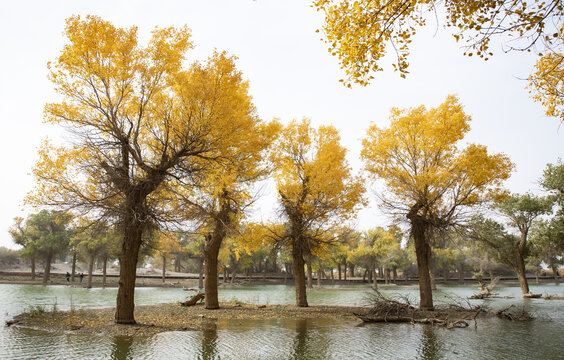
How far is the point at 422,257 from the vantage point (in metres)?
17.5

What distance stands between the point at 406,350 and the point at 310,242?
10320 millimetres

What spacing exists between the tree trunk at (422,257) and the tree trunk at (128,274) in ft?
42.6

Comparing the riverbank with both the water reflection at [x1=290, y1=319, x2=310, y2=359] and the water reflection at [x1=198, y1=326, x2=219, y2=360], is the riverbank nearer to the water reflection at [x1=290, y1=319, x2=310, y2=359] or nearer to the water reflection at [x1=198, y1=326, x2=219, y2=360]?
the water reflection at [x1=198, y1=326, x2=219, y2=360]

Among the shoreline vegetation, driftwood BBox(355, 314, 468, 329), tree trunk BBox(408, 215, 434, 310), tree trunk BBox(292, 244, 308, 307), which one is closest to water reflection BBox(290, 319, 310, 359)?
the shoreline vegetation

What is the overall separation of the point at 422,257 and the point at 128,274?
45.6ft

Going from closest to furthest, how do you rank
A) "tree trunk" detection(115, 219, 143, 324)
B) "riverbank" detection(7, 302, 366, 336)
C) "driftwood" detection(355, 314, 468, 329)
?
"riverbank" detection(7, 302, 366, 336), "tree trunk" detection(115, 219, 143, 324), "driftwood" detection(355, 314, 468, 329)

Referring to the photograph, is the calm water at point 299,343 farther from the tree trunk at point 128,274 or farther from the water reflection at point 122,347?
the tree trunk at point 128,274

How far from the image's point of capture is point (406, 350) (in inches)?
364

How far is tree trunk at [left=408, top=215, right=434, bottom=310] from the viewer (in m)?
17.2

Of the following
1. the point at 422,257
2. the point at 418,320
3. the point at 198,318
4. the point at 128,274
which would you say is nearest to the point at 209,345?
the point at 128,274

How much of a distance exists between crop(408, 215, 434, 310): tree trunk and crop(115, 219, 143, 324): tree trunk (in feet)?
42.6

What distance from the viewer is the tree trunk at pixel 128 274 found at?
11445 millimetres

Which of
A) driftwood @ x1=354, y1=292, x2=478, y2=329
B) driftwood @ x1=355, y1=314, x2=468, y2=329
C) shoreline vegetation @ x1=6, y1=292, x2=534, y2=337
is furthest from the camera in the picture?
driftwood @ x1=354, y1=292, x2=478, y2=329

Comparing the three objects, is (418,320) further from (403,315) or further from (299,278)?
(299,278)
